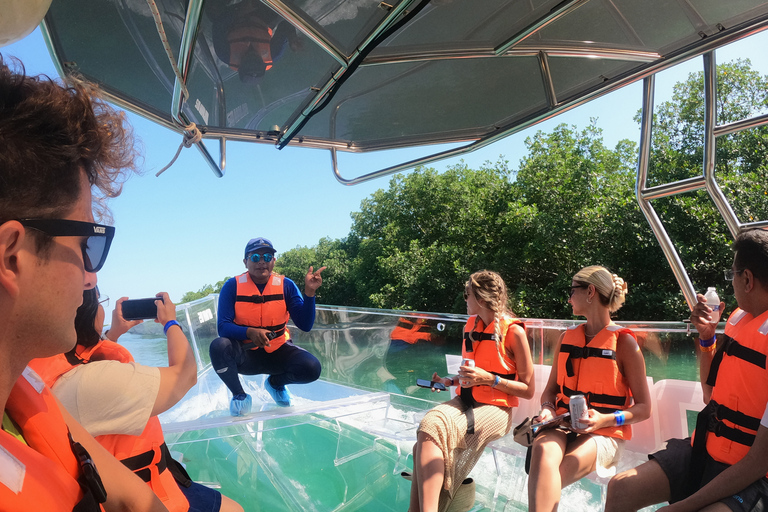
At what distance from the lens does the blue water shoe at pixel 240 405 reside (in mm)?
3254

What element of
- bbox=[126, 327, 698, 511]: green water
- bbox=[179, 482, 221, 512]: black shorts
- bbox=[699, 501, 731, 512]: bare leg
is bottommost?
bbox=[126, 327, 698, 511]: green water

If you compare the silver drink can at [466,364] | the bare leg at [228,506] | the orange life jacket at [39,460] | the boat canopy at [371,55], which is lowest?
the bare leg at [228,506]

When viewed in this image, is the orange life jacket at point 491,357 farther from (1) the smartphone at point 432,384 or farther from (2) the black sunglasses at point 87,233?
(2) the black sunglasses at point 87,233

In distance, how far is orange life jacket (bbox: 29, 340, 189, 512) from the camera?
1.33 metres

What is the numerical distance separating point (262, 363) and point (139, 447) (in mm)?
2070

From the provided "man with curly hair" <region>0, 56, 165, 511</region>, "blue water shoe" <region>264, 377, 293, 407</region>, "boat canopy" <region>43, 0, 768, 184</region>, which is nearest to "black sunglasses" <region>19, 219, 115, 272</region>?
"man with curly hair" <region>0, 56, 165, 511</region>

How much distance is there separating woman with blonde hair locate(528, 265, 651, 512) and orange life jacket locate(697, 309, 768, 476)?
404 millimetres

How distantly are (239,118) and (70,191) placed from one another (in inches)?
56.8

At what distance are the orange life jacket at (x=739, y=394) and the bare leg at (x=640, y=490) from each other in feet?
0.69

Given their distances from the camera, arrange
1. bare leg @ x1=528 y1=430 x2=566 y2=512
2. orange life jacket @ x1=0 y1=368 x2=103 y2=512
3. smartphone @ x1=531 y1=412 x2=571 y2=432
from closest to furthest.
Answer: orange life jacket @ x1=0 y1=368 x2=103 y2=512 < bare leg @ x1=528 y1=430 x2=566 y2=512 < smartphone @ x1=531 y1=412 x2=571 y2=432

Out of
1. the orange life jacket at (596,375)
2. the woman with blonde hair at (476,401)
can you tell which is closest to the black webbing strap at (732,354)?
the orange life jacket at (596,375)

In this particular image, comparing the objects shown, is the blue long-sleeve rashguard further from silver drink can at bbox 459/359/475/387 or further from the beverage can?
the beverage can

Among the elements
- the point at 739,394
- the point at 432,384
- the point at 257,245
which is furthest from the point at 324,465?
the point at 739,394

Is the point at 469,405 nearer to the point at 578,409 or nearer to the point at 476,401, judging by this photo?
the point at 476,401
